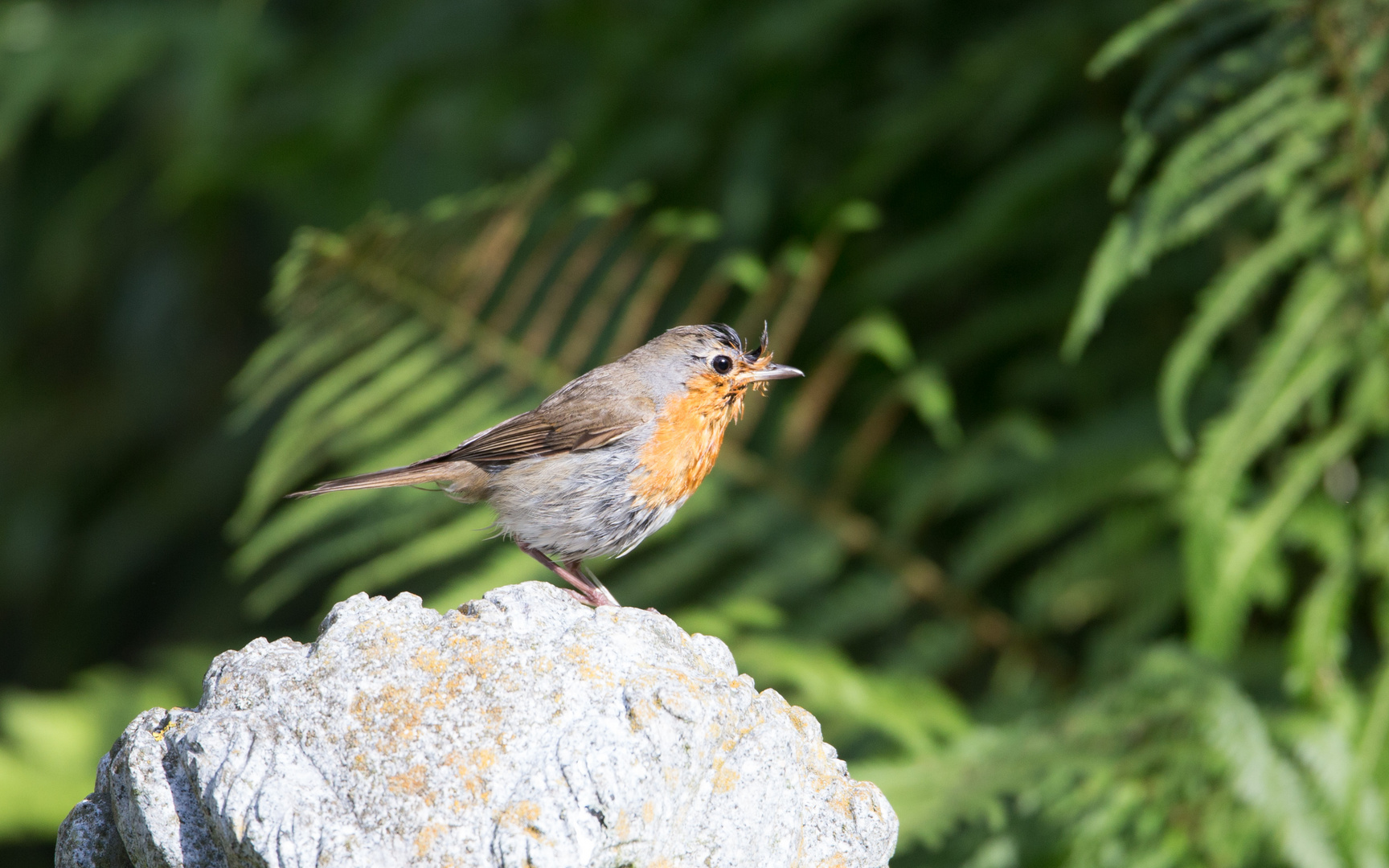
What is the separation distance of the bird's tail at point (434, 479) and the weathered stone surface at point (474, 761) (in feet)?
2.80

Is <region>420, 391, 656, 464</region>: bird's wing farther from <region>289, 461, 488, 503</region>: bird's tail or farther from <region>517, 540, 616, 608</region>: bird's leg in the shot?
<region>517, 540, 616, 608</region>: bird's leg

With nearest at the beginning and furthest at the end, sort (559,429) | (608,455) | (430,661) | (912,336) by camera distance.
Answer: (430,661) < (608,455) < (559,429) < (912,336)

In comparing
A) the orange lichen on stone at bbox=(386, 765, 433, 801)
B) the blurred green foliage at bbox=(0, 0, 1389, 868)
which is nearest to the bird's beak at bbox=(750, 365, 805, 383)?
the blurred green foliage at bbox=(0, 0, 1389, 868)

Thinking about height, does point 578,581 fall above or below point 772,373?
below

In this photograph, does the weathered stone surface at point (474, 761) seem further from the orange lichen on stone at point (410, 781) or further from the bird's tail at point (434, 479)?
the bird's tail at point (434, 479)

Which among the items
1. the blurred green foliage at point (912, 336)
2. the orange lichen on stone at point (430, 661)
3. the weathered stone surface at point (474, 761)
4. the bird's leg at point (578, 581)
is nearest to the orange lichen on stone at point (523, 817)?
the weathered stone surface at point (474, 761)

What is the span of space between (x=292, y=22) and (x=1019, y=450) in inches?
146

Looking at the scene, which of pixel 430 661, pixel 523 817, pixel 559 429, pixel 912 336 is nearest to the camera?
pixel 523 817

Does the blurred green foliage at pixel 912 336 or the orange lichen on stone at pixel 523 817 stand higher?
the blurred green foliage at pixel 912 336

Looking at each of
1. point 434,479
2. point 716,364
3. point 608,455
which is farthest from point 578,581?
point 716,364

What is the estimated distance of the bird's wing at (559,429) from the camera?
2656 millimetres

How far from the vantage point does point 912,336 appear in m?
4.60

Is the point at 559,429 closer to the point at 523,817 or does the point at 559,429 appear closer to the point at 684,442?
the point at 684,442

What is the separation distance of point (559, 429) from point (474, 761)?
1247 mm
